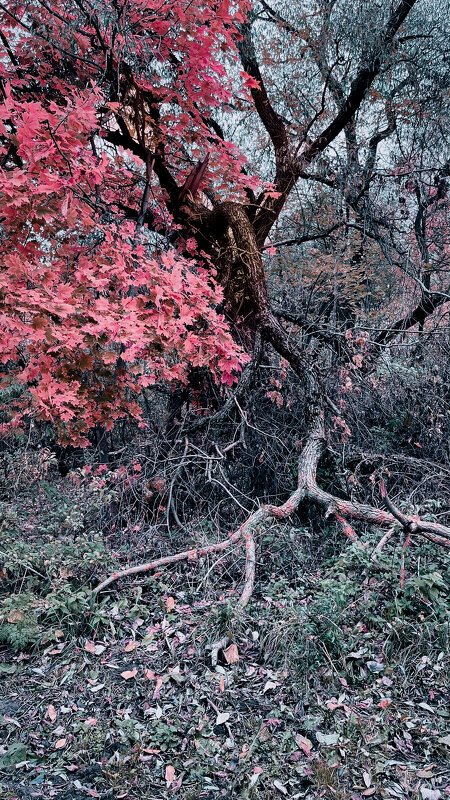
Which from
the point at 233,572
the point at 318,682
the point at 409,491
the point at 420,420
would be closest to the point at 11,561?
the point at 233,572

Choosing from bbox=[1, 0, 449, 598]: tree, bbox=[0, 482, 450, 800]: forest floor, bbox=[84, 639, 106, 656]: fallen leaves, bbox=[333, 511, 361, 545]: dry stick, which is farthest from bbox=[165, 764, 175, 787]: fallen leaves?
bbox=[333, 511, 361, 545]: dry stick

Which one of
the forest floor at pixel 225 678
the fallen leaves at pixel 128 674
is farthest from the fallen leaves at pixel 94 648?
the fallen leaves at pixel 128 674

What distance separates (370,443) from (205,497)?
69.0 inches

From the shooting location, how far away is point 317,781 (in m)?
2.32

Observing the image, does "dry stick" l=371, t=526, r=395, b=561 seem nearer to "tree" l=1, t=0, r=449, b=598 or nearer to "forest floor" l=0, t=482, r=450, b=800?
"forest floor" l=0, t=482, r=450, b=800

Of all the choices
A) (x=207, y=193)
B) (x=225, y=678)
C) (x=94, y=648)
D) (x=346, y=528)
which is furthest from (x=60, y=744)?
(x=207, y=193)

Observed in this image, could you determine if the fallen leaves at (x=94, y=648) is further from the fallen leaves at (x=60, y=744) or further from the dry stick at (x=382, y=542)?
the dry stick at (x=382, y=542)

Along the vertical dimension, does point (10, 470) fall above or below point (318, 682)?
below

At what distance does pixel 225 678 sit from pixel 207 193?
17.5 feet

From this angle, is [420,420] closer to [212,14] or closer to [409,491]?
Result: [409,491]

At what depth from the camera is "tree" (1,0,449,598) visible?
10.6ft

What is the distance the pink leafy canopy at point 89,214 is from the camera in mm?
2887

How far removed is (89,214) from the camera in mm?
3432

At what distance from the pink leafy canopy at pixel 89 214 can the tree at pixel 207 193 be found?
0.02 metres
